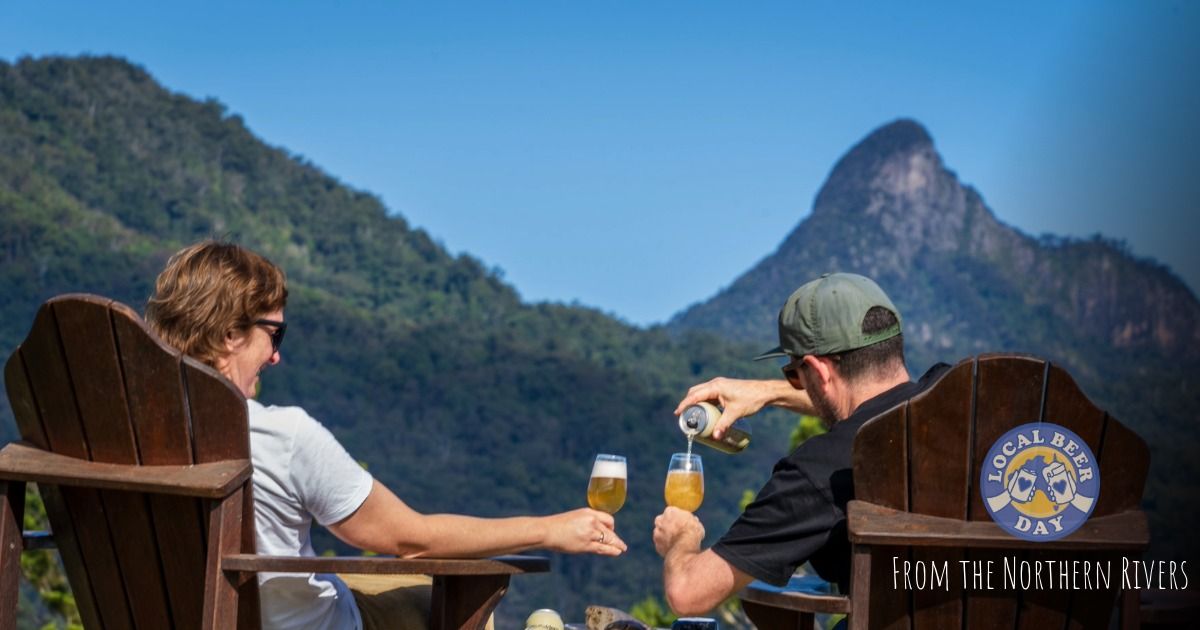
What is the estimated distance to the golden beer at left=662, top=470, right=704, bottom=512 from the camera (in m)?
2.82

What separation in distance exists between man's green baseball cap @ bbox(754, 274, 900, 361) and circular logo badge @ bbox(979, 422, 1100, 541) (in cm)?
39

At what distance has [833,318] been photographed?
8.76 feet

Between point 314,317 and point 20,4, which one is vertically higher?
point 20,4

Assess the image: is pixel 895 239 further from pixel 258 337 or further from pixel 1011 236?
pixel 258 337

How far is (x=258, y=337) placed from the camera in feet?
8.63

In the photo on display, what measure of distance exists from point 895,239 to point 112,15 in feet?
147

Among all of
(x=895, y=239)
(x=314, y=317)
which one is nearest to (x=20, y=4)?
(x=314, y=317)

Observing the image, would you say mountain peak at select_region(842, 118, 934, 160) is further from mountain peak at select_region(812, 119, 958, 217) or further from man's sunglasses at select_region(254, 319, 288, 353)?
man's sunglasses at select_region(254, 319, 288, 353)

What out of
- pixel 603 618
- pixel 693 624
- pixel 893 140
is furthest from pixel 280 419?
pixel 893 140

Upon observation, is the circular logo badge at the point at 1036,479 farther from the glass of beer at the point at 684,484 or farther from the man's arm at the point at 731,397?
the man's arm at the point at 731,397

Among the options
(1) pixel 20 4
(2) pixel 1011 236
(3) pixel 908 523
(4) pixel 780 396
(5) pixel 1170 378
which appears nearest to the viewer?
(3) pixel 908 523

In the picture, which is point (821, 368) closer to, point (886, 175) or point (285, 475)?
point (285, 475)

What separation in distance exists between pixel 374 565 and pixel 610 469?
0.60 m

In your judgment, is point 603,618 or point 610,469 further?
point 603,618
